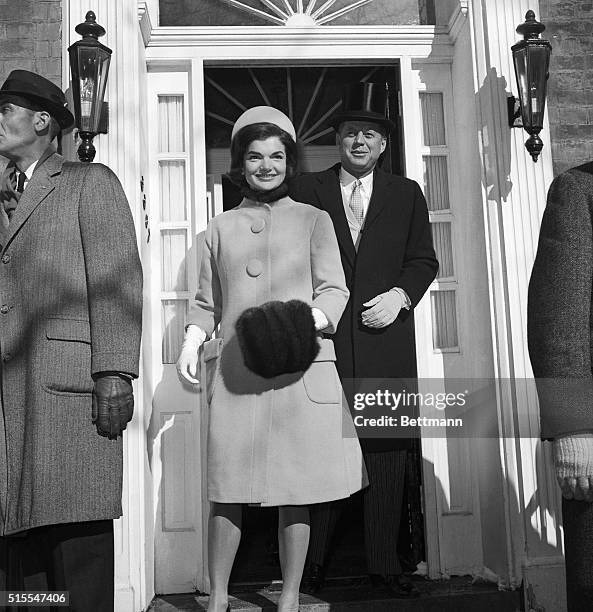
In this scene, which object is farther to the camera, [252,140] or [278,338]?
[252,140]

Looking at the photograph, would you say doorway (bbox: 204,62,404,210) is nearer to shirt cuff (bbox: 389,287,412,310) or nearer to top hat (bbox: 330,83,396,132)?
top hat (bbox: 330,83,396,132)

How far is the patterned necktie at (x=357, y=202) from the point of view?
363 cm

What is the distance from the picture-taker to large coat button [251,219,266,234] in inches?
124

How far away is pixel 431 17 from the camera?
4.22 metres

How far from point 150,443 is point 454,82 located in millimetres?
2277

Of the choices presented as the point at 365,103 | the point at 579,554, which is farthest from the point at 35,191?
the point at 579,554

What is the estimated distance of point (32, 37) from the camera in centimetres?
394

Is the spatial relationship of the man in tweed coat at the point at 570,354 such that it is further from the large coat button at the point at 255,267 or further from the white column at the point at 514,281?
the white column at the point at 514,281

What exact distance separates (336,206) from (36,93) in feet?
4.63

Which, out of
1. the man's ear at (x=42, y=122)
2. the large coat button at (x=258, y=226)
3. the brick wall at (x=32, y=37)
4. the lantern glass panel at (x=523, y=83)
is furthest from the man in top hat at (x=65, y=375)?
the lantern glass panel at (x=523, y=83)

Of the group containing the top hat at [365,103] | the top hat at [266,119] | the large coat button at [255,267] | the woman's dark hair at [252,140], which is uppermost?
the top hat at [365,103]

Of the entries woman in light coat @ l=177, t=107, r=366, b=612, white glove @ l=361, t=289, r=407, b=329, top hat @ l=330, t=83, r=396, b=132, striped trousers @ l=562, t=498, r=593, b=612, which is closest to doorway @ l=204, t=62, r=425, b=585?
top hat @ l=330, t=83, r=396, b=132

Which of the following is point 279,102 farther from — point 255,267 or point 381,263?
point 255,267

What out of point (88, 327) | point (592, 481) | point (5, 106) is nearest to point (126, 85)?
point (5, 106)
